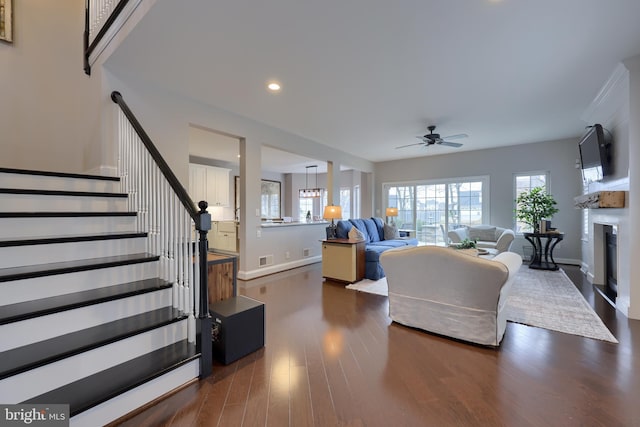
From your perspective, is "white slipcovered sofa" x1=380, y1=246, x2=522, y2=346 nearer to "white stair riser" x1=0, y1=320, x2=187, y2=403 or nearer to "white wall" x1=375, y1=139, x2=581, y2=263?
"white stair riser" x1=0, y1=320, x2=187, y2=403

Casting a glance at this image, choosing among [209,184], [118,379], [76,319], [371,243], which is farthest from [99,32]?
[371,243]

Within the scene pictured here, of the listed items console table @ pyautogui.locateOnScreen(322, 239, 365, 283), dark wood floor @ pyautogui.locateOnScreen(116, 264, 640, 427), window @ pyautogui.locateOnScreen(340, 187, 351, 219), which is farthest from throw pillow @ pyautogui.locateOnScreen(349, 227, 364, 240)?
window @ pyautogui.locateOnScreen(340, 187, 351, 219)

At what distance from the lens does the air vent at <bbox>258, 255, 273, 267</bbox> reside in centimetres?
504

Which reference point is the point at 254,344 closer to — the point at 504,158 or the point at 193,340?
the point at 193,340

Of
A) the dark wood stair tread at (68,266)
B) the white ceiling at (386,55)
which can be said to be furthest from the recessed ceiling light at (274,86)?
the dark wood stair tread at (68,266)

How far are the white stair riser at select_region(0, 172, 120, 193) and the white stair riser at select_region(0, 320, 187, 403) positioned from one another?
1855 mm

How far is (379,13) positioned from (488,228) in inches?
228

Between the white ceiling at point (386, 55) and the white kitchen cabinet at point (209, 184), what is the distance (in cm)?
342

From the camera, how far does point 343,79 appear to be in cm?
338

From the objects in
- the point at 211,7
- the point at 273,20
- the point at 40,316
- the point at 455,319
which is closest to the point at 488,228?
the point at 455,319

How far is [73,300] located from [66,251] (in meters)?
0.53

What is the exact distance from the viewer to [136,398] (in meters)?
1.64

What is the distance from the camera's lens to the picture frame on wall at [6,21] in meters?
3.39
